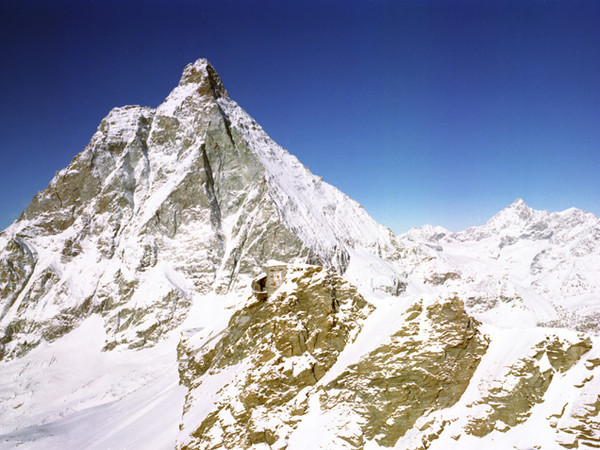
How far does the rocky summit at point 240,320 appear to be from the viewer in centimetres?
2862

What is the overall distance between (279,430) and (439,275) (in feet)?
426

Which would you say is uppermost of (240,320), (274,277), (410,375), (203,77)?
(203,77)

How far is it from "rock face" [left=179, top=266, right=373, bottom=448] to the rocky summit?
0.17 meters

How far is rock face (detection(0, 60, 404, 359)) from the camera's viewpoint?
9644cm

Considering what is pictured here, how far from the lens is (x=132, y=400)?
61812 mm

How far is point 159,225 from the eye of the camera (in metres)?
105

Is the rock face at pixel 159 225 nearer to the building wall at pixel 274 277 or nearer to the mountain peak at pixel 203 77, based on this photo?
the mountain peak at pixel 203 77

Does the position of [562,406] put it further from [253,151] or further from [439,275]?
[439,275]

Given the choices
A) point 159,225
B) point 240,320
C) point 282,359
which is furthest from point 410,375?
point 159,225

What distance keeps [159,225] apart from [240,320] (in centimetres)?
7334

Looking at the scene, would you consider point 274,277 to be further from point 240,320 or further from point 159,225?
point 159,225

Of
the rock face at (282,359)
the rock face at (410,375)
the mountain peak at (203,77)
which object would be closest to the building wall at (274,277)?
the rock face at (282,359)

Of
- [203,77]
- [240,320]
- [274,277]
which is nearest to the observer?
[274,277]

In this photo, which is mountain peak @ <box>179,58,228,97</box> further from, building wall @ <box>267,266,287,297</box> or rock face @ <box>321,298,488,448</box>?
rock face @ <box>321,298,488,448</box>
